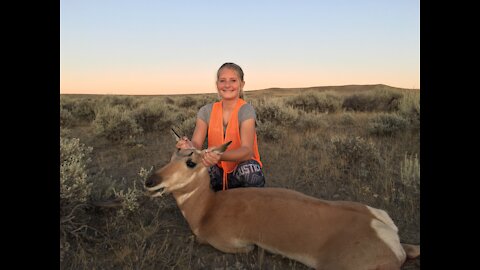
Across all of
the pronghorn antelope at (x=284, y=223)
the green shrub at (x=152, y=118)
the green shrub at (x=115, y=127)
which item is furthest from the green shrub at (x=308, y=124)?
the pronghorn antelope at (x=284, y=223)

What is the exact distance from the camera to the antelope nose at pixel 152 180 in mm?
3653

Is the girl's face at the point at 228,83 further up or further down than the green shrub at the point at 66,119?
further up

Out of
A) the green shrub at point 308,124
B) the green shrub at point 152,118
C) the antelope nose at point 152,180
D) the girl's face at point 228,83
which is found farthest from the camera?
the green shrub at point 152,118

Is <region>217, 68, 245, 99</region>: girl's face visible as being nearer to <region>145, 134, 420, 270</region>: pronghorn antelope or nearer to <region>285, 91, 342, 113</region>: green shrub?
<region>145, 134, 420, 270</region>: pronghorn antelope

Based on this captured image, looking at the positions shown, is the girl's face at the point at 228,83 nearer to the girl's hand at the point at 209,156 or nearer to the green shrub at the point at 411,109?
the girl's hand at the point at 209,156

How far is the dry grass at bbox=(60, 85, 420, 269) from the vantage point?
156 inches

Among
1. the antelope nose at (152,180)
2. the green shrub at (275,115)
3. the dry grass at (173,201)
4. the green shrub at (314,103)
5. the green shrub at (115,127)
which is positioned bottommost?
the dry grass at (173,201)

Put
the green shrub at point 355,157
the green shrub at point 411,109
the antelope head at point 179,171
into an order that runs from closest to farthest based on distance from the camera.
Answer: the antelope head at point 179,171 → the green shrub at point 355,157 → the green shrub at point 411,109

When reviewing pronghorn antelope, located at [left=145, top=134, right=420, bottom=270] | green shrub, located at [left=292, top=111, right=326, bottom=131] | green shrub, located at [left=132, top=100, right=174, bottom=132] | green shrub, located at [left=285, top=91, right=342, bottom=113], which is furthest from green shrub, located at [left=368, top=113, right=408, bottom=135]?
pronghorn antelope, located at [left=145, top=134, right=420, bottom=270]

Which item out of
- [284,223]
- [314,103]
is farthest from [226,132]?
[314,103]

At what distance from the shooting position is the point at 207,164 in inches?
158

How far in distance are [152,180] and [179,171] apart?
1.05ft

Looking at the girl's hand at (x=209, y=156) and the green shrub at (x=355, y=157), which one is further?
the green shrub at (x=355, y=157)
